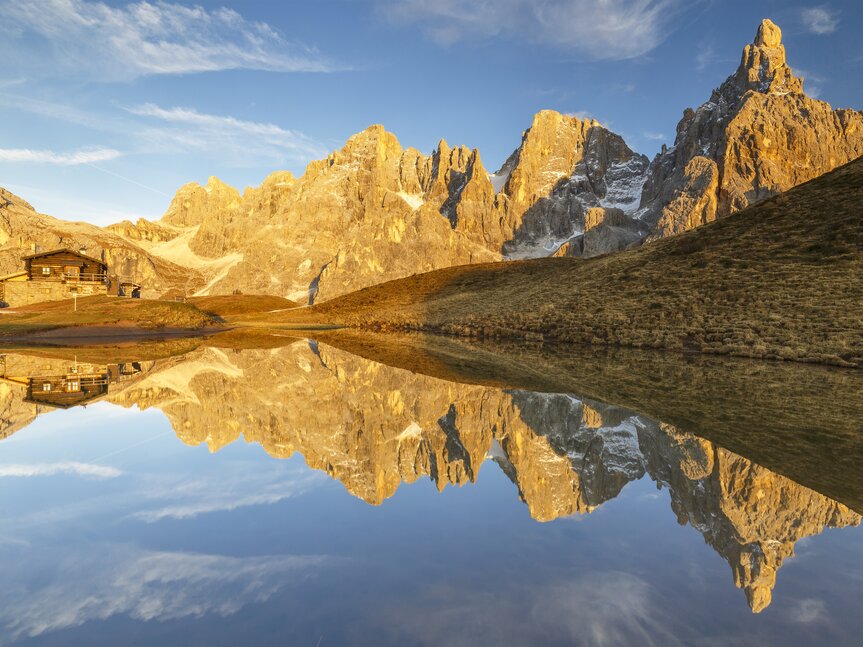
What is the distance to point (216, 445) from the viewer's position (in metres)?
10.0

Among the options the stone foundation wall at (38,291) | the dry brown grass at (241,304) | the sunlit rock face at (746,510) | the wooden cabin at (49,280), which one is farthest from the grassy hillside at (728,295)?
the dry brown grass at (241,304)

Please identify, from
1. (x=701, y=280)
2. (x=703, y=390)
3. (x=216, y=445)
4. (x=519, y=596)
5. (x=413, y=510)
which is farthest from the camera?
(x=701, y=280)

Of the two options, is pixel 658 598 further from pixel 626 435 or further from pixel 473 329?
pixel 473 329

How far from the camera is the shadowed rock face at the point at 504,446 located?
6219 millimetres

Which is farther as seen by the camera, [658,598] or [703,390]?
[703,390]

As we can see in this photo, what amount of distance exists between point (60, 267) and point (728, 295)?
9671cm

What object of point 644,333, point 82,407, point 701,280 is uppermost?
point 701,280

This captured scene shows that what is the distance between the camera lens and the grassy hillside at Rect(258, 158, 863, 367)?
2772 centimetres

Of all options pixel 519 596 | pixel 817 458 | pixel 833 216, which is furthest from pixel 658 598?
pixel 833 216

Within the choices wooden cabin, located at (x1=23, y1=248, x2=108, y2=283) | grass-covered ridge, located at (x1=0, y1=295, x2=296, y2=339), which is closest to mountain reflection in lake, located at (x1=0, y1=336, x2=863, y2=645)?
grass-covered ridge, located at (x1=0, y1=295, x2=296, y2=339)

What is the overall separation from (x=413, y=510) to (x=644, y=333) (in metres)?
32.3

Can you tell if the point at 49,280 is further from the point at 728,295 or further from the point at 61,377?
the point at 728,295

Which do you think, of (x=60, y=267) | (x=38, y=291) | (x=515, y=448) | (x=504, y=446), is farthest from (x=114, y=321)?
(x=515, y=448)

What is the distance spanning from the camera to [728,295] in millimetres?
35281
